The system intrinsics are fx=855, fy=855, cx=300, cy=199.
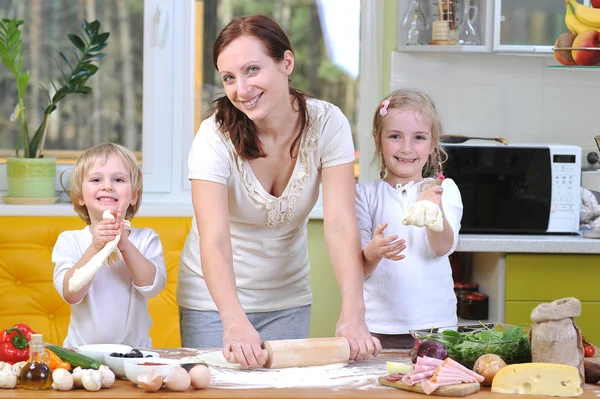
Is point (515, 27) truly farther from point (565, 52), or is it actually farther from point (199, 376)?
point (199, 376)

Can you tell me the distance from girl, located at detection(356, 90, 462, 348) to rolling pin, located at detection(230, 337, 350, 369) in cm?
40

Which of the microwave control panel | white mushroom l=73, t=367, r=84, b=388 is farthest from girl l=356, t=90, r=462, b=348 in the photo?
the microwave control panel

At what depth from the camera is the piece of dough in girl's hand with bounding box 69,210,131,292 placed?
195 centimetres

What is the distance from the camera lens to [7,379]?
157 centimetres

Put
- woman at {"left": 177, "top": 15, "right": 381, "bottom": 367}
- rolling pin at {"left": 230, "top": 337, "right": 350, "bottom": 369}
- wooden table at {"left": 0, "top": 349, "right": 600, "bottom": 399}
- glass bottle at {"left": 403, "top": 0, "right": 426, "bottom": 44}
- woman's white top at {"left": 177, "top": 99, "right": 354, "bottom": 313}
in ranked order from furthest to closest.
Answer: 1. glass bottle at {"left": 403, "top": 0, "right": 426, "bottom": 44}
2. woman's white top at {"left": 177, "top": 99, "right": 354, "bottom": 313}
3. woman at {"left": 177, "top": 15, "right": 381, "bottom": 367}
4. rolling pin at {"left": 230, "top": 337, "right": 350, "bottom": 369}
5. wooden table at {"left": 0, "top": 349, "right": 600, "bottom": 399}

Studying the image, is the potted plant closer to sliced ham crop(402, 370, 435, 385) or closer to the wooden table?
the wooden table

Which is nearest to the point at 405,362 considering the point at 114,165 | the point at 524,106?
the point at 114,165

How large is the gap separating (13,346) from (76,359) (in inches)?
6.8

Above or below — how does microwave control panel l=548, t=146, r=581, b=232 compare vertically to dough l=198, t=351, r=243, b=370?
above

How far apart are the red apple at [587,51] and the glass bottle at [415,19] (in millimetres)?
1508

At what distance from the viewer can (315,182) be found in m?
2.14

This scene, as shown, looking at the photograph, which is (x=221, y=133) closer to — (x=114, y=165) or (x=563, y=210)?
(x=114, y=165)

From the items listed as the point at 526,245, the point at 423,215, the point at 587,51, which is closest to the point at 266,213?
the point at 423,215

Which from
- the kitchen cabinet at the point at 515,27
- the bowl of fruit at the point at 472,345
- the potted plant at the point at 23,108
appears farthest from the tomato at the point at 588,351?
the potted plant at the point at 23,108
